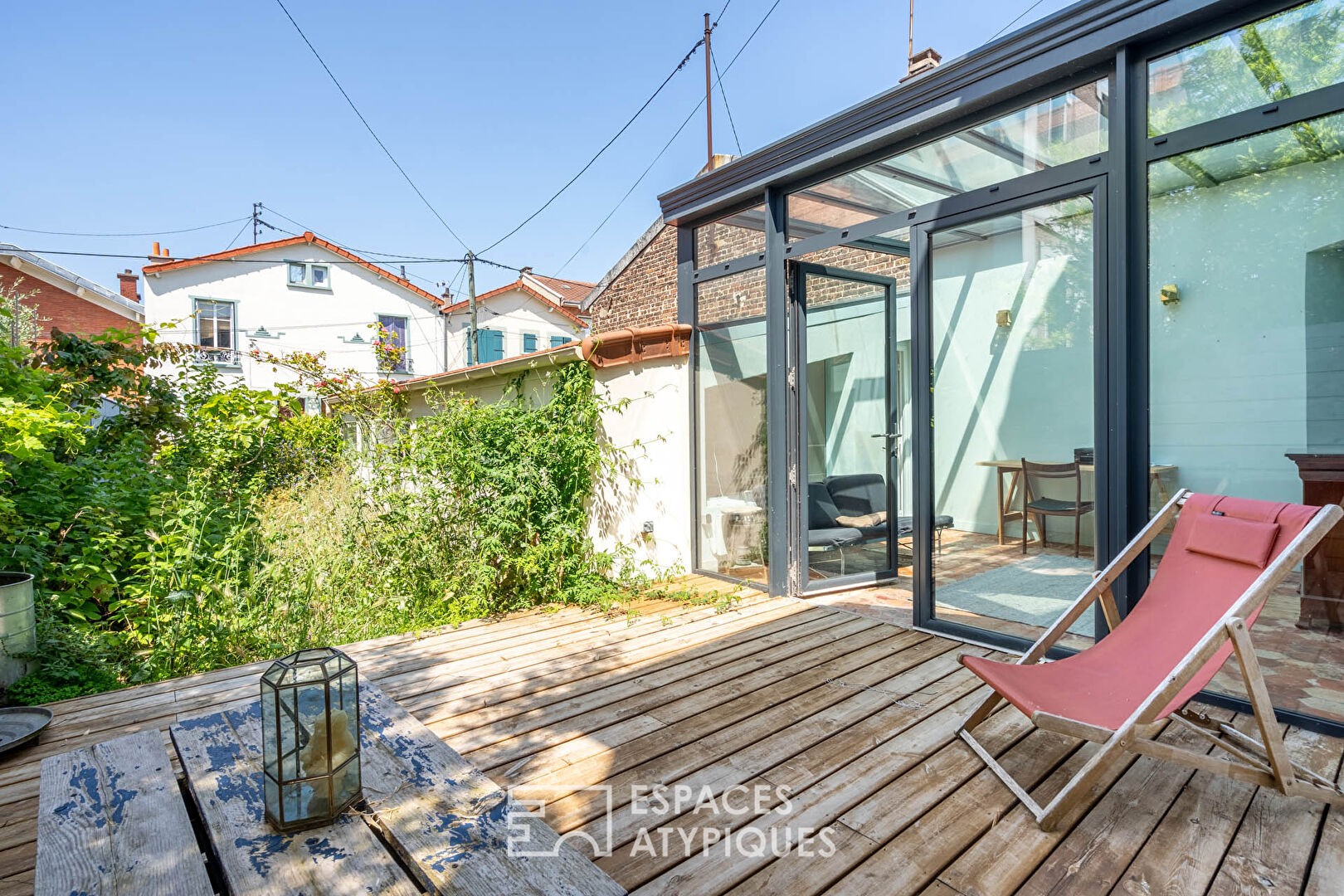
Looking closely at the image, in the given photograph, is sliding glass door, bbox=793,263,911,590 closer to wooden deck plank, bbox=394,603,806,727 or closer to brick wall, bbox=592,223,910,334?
brick wall, bbox=592,223,910,334

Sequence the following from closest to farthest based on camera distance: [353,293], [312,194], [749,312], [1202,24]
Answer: [1202,24] → [749,312] → [312,194] → [353,293]

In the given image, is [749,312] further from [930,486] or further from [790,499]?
[930,486]

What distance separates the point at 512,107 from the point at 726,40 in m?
4.25

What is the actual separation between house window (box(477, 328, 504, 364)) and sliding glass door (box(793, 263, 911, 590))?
17.7 m

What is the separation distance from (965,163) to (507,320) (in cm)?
1974

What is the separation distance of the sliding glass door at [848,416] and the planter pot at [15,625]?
13.8 ft

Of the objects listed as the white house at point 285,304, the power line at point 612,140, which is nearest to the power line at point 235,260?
the white house at point 285,304

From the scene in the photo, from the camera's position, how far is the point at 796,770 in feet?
7.64

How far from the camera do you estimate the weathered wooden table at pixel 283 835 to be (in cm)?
121

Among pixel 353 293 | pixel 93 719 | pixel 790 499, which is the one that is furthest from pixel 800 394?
pixel 353 293

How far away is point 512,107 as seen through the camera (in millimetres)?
11977

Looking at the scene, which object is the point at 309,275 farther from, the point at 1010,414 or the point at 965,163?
the point at 1010,414

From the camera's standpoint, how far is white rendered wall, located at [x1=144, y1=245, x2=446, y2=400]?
17141mm

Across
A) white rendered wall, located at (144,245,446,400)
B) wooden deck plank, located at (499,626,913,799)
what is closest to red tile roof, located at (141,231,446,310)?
white rendered wall, located at (144,245,446,400)
